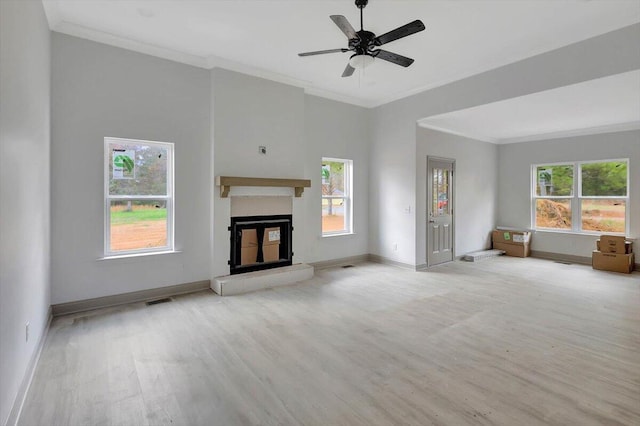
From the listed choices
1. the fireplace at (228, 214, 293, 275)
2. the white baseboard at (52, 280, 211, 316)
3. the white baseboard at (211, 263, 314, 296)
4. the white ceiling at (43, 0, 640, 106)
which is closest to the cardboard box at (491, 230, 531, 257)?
the white ceiling at (43, 0, 640, 106)

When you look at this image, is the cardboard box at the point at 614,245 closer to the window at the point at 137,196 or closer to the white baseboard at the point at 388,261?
the white baseboard at the point at 388,261

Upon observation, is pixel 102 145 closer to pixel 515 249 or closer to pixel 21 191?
pixel 21 191

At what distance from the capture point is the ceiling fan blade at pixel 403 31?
2600 mm

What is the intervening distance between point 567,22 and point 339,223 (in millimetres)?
4361

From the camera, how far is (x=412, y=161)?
5.79 meters

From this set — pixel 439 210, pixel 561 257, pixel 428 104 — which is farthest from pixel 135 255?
pixel 561 257

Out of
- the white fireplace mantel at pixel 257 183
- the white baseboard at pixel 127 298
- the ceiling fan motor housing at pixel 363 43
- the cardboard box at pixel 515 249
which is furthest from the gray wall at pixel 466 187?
the white baseboard at pixel 127 298

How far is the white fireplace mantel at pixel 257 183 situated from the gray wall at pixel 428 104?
1863 mm

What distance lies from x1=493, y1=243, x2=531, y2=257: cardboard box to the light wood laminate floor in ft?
8.99

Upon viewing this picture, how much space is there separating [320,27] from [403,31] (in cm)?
125

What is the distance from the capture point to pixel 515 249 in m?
7.23

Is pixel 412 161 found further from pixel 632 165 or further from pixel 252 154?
pixel 632 165

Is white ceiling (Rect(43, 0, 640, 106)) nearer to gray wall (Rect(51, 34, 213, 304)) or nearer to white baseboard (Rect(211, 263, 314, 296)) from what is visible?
gray wall (Rect(51, 34, 213, 304))

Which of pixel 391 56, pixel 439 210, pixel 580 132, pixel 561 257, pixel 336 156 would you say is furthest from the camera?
pixel 561 257
